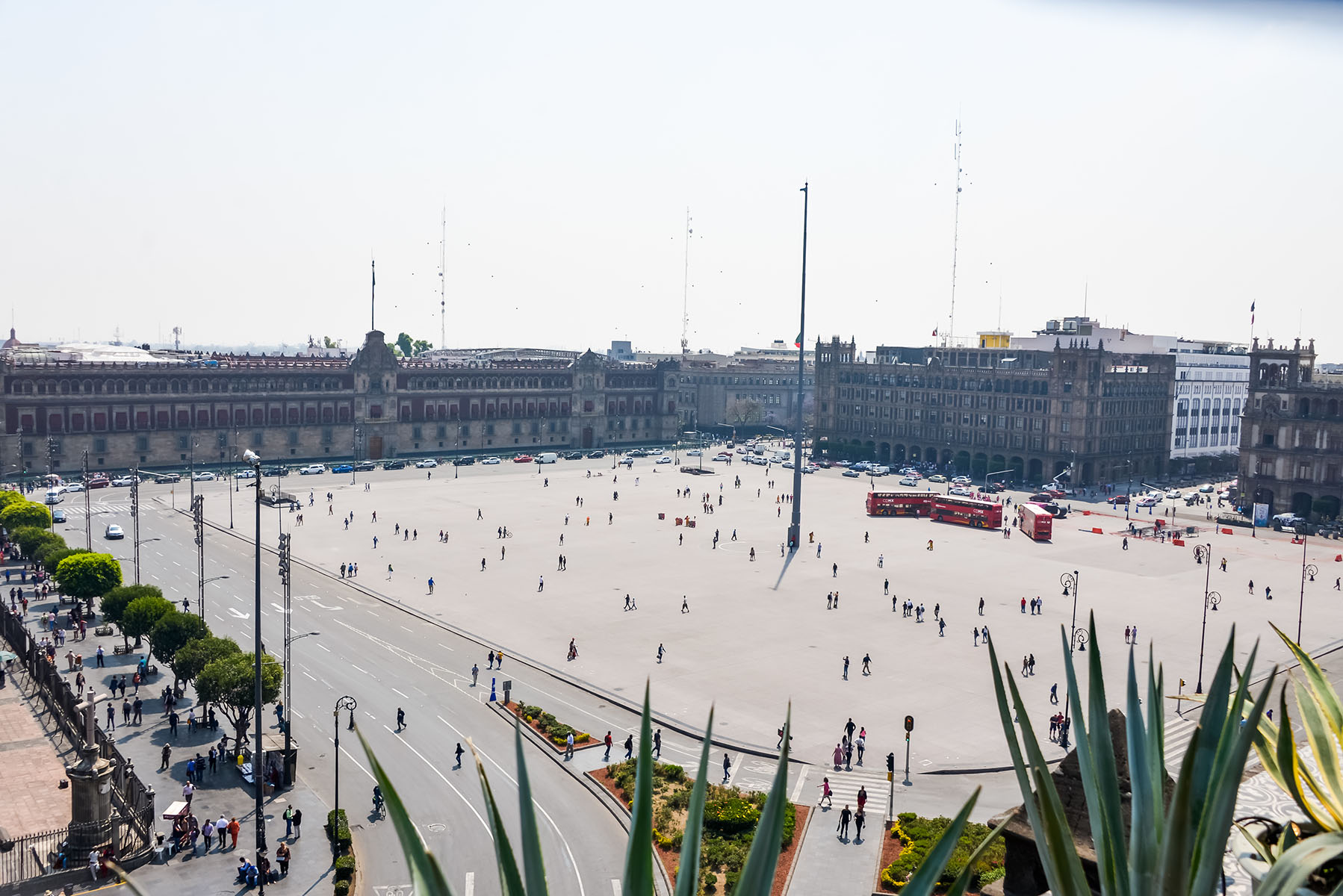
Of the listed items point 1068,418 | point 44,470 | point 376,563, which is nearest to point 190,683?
point 376,563

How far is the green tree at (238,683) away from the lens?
39.8 metres

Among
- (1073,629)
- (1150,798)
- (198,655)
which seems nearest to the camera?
(1150,798)

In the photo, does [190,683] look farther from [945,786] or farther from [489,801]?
[489,801]

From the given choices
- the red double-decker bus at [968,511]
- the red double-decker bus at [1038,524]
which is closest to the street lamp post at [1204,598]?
the red double-decker bus at [1038,524]

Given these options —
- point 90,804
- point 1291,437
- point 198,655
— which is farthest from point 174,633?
point 1291,437

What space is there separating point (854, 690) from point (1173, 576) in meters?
37.1

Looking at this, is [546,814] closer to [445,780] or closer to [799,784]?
[445,780]

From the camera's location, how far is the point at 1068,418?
122938 millimetres

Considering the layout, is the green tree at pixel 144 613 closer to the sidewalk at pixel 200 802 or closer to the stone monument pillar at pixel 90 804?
the sidewalk at pixel 200 802

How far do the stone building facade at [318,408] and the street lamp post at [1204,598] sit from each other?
8990cm

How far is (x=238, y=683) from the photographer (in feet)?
131

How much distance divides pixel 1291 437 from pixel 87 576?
9859cm

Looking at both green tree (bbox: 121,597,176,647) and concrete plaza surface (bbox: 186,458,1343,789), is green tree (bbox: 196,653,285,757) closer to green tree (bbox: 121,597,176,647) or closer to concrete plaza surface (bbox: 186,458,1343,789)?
green tree (bbox: 121,597,176,647)

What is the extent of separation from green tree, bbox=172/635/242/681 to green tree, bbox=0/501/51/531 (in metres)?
36.6
